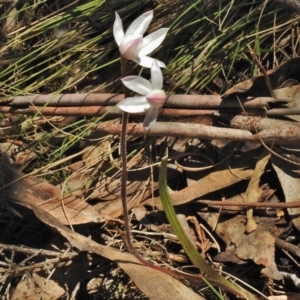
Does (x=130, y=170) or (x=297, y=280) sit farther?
(x=130, y=170)

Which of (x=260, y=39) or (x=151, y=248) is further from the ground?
(x=260, y=39)

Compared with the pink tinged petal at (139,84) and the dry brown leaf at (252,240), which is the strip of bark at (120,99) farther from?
the pink tinged petal at (139,84)

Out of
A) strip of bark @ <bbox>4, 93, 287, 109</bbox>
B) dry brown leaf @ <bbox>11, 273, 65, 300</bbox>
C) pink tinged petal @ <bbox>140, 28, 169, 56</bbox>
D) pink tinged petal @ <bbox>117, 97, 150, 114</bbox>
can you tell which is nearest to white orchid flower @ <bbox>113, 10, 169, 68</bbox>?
pink tinged petal @ <bbox>140, 28, 169, 56</bbox>

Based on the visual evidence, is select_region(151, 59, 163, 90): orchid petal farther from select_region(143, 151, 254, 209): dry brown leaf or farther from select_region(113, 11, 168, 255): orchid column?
select_region(143, 151, 254, 209): dry brown leaf

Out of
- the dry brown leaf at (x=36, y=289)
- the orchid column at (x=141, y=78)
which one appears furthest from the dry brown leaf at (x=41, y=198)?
the orchid column at (x=141, y=78)

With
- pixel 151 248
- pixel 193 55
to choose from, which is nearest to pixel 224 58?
pixel 193 55

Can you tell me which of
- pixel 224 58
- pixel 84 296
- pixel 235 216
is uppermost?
pixel 224 58

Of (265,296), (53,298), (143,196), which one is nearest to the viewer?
(265,296)

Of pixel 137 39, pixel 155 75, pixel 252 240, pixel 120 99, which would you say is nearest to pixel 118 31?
pixel 137 39

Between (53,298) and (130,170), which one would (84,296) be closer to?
(53,298)
